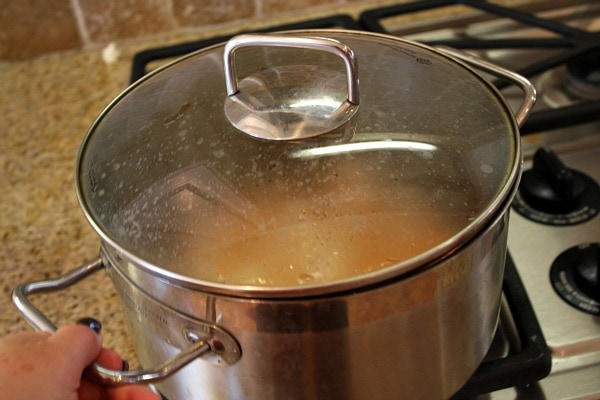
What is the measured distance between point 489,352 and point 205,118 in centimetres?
27

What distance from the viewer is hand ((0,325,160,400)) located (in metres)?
0.35

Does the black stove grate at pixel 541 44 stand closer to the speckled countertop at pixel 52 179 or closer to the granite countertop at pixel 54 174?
the granite countertop at pixel 54 174

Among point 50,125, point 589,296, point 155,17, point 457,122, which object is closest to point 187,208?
point 457,122

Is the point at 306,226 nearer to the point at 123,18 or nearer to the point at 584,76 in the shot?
the point at 584,76

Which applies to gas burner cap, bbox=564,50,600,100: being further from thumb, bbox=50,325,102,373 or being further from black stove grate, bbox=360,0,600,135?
thumb, bbox=50,325,102,373

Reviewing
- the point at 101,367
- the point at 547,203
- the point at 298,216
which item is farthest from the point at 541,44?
the point at 101,367

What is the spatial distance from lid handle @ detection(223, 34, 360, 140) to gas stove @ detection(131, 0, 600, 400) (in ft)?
0.68

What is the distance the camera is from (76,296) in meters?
0.57

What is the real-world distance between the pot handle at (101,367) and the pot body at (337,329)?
0.04 ft

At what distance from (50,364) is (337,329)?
0.51 ft

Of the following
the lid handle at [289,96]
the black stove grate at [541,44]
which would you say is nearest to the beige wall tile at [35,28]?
the black stove grate at [541,44]

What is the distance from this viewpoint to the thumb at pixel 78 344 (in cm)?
36

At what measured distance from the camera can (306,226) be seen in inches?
14.4

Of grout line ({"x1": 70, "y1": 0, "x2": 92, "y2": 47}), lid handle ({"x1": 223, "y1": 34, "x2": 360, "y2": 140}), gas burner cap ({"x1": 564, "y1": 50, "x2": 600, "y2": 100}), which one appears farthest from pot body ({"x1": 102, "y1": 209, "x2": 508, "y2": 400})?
grout line ({"x1": 70, "y1": 0, "x2": 92, "y2": 47})
